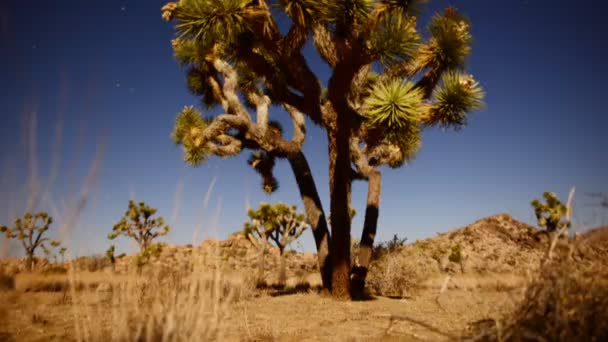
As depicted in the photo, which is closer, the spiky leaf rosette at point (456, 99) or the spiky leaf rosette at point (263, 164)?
the spiky leaf rosette at point (456, 99)

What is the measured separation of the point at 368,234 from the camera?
7156 millimetres

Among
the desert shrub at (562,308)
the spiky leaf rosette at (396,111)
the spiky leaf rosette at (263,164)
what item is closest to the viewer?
the desert shrub at (562,308)

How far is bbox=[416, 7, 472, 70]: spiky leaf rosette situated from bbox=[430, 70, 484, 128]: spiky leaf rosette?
43 cm

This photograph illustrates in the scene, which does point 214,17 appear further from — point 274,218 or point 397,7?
point 274,218

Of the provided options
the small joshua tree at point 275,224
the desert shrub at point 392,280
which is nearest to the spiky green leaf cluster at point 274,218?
the small joshua tree at point 275,224

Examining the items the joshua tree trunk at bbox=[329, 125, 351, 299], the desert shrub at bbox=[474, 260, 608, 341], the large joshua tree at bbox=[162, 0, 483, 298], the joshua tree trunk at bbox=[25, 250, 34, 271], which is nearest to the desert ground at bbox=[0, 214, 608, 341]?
→ the desert shrub at bbox=[474, 260, 608, 341]

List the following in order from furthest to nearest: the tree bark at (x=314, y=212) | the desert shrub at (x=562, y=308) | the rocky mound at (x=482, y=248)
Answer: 1. the rocky mound at (x=482, y=248)
2. the tree bark at (x=314, y=212)
3. the desert shrub at (x=562, y=308)

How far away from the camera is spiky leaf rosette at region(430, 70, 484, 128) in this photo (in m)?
5.68

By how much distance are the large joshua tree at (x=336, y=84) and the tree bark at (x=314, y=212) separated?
0.8 inches

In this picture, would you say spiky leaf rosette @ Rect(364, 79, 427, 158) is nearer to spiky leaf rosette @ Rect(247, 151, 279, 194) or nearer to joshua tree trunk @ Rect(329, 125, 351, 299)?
joshua tree trunk @ Rect(329, 125, 351, 299)

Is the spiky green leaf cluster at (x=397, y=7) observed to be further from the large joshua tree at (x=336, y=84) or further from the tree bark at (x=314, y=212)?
the tree bark at (x=314, y=212)

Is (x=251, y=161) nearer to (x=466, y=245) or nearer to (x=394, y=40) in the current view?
(x=394, y=40)

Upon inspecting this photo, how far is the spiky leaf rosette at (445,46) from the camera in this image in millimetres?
6074

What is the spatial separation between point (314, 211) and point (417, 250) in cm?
811
